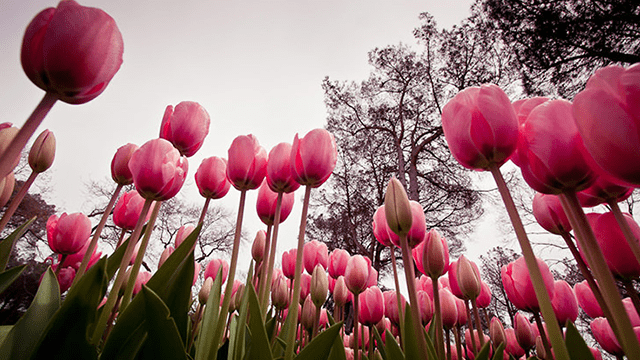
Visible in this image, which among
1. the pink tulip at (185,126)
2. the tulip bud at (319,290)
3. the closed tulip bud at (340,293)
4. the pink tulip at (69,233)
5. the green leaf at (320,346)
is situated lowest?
the green leaf at (320,346)

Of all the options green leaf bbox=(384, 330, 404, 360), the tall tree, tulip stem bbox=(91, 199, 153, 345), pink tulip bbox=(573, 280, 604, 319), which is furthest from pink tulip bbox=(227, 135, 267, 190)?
the tall tree

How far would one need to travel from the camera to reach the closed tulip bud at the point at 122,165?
1.03 metres

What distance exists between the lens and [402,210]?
31.1 inches

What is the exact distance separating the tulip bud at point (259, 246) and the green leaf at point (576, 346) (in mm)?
1117

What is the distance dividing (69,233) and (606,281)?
1597mm

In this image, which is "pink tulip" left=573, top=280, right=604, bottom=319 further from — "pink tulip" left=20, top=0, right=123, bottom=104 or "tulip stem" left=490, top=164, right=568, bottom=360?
"pink tulip" left=20, top=0, right=123, bottom=104

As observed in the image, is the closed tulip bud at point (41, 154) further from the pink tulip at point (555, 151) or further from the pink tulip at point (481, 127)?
the pink tulip at point (555, 151)

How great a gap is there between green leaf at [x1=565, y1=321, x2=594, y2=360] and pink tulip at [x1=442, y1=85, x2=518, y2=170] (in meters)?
0.45

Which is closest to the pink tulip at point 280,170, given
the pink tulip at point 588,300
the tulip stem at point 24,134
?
the tulip stem at point 24,134

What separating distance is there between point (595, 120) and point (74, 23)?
79 cm

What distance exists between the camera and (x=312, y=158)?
919mm

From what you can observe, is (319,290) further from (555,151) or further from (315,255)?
(555,151)

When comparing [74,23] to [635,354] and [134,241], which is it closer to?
[134,241]

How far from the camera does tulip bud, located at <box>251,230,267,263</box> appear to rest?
4.60 ft
